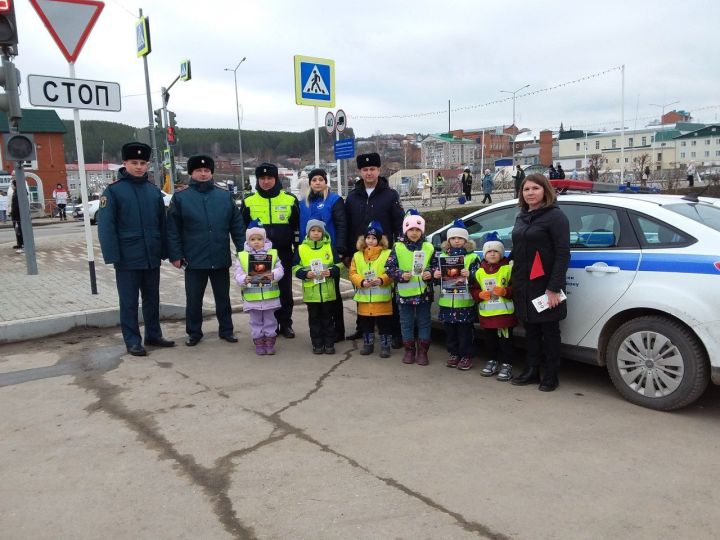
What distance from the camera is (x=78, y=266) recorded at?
10.7 m

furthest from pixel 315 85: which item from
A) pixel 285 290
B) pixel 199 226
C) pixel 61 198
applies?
pixel 61 198

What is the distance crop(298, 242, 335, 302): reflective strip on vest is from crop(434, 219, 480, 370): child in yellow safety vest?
1.19m

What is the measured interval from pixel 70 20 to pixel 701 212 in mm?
7207

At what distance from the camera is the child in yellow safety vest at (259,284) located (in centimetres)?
592

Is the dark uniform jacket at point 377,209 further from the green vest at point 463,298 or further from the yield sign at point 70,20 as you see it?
the yield sign at point 70,20

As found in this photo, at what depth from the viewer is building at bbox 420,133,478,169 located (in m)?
101

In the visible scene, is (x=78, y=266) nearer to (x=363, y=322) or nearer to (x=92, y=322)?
(x=92, y=322)

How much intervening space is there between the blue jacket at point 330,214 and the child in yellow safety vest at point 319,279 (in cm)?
28

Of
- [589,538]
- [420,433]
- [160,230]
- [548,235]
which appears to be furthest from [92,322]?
[589,538]

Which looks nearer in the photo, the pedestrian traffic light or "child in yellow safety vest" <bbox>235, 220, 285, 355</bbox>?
"child in yellow safety vest" <bbox>235, 220, 285, 355</bbox>

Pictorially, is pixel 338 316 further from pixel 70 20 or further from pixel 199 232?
pixel 70 20

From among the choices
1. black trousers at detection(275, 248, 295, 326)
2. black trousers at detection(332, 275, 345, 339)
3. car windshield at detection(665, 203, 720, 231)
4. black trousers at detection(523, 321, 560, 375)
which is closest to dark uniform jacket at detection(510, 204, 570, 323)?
black trousers at detection(523, 321, 560, 375)

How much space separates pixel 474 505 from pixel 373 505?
0.53 meters

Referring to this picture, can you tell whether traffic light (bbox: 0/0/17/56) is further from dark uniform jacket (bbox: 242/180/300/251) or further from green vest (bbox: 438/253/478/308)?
green vest (bbox: 438/253/478/308)
